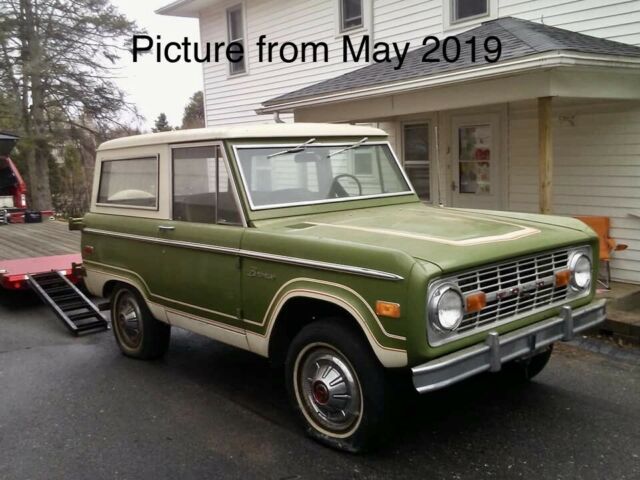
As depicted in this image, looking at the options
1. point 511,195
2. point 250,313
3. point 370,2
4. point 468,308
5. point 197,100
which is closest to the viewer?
point 468,308

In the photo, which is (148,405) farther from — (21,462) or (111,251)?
(111,251)

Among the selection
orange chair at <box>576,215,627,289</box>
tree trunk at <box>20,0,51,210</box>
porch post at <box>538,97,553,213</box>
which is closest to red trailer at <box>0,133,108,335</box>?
porch post at <box>538,97,553,213</box>

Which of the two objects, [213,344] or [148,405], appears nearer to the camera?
[148,405]

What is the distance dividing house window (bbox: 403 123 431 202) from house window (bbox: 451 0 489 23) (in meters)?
1.71

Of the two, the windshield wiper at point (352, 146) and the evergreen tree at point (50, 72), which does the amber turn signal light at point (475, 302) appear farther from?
the evergreen tree at point (50, 72)

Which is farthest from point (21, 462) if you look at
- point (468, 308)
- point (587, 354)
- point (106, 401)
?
point (587, 354)

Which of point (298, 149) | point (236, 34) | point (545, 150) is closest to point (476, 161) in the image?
point (545, 150)

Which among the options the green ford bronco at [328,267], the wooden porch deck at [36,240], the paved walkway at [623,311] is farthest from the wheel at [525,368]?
the wooden porch deck at [36,240]

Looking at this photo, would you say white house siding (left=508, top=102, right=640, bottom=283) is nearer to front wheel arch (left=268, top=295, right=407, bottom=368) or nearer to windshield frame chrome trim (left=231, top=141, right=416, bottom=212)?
windshield frame chrome trim (left=231, top=141, right=416, bottom=212)

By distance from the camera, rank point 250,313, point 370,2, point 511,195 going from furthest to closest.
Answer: point 370,2, point 511,195, point 250,313

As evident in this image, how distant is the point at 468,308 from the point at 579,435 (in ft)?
4.25

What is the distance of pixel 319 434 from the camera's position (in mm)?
3740

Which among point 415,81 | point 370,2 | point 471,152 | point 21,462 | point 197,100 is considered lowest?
point 21,462

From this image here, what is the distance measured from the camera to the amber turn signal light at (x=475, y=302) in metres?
3.25
